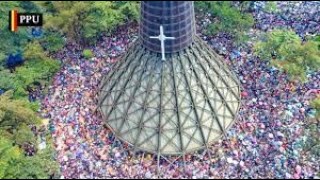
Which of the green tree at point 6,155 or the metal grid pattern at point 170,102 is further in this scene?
the metal grid pattern at point 170,102

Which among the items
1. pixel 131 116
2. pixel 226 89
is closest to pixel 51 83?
pixel 131 116

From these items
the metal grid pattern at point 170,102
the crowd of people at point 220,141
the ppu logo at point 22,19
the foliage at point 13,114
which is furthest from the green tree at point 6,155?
the ppu logo at point 22,19

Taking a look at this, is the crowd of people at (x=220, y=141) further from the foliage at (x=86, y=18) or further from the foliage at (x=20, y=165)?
the foliage at (x=86, y=18)

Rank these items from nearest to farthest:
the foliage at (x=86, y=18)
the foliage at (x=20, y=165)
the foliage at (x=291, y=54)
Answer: the foliage at (x=20, y=165) → the foliage at (x=291, y=54) → the foliage at (x=86, y=18)

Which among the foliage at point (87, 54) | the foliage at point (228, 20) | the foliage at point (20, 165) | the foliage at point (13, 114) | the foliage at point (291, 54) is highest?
the foliage at point (228, 20)

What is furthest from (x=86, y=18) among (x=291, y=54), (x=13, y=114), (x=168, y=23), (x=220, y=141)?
(x=291, y=54)
